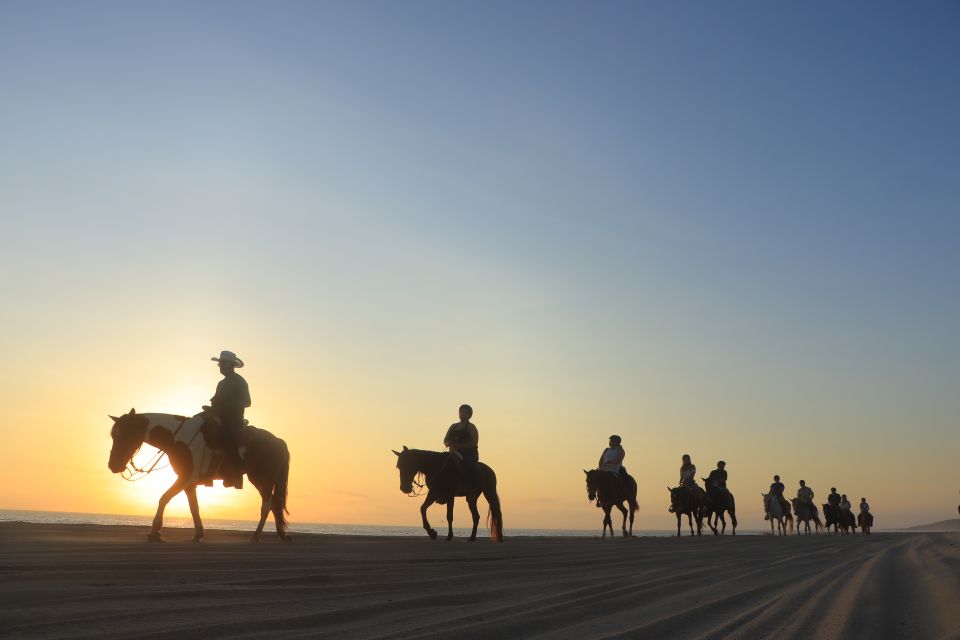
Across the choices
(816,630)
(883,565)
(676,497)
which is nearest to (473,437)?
(883,565)

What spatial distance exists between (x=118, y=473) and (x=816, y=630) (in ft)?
31.2

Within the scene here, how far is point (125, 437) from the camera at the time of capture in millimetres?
11852

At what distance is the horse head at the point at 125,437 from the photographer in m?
11.8

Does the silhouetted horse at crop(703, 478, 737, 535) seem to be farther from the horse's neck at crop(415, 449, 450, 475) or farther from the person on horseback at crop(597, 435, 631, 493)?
the horse's neck at crop(415, 449, 450, 475)

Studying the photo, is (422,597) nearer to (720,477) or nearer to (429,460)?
(429,460)

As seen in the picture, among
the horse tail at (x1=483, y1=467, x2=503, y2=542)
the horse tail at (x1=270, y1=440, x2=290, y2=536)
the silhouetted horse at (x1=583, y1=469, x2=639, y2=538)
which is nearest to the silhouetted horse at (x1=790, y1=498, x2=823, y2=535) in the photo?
the silhouetted horse at (x1=583, y1=469, x2=639, y2=538)

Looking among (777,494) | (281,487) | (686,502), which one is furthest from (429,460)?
(777,494)

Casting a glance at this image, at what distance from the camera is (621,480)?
2261 cm

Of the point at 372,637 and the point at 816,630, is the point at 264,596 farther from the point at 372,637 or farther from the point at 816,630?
the point at 816,630

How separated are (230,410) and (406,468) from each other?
14.4ft

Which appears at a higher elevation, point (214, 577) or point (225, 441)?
point (225, 441)

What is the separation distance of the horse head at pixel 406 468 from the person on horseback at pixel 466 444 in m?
0.75

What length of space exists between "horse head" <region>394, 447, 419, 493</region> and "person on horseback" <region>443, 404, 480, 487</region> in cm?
75

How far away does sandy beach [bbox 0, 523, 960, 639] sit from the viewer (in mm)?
4551
